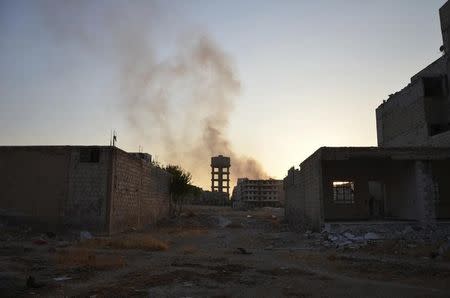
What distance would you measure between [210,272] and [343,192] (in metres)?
14.6

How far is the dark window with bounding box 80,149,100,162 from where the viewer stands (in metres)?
19.2

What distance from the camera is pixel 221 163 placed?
81.6 meters

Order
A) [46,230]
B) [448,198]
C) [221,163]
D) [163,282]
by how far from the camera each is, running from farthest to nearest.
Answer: [221,163], [448,198], [46,230], [163,282]

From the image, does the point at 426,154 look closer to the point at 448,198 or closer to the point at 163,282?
the point at 448,198

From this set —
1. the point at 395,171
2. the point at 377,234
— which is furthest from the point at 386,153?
the point at 377,234

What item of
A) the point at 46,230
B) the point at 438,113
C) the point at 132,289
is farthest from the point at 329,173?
the point at 132,289

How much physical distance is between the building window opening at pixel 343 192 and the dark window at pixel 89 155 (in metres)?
12.7

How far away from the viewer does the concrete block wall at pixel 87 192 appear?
741 inches

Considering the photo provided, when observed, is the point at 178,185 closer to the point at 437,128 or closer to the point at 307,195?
the point at 307,195

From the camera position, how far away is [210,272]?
33.3ft

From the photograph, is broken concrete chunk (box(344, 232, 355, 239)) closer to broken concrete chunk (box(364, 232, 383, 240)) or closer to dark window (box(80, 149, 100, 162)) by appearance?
broken concrete chunk (box(364, 232, 383, 240))

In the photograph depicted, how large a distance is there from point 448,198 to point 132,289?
1806 centimetres

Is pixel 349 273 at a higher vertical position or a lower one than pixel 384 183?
lower

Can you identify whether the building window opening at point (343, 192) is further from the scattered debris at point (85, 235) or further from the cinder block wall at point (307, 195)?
the scattered debris at point (85, 235)
